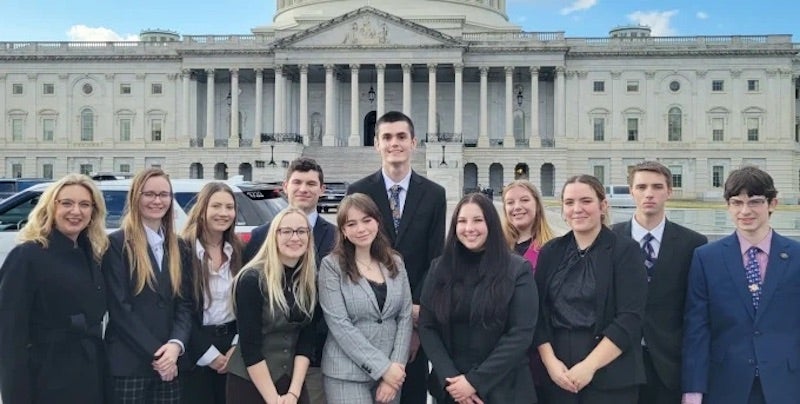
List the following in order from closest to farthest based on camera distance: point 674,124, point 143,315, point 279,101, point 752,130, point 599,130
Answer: point 143,315, point 752,130, point 279,101, point 674,124, point 599,130

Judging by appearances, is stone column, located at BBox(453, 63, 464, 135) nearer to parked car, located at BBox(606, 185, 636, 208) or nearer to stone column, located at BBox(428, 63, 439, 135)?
stone column, located at BBox(428, 63, 439, 135)

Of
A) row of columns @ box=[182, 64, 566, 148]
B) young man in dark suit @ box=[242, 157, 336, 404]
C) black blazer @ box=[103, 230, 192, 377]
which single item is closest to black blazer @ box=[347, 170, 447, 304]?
young man in dark suit @ box=[242, 157, 336, 404]

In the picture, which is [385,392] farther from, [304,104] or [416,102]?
[416,102]

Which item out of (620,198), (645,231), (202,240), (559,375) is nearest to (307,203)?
(202,240)

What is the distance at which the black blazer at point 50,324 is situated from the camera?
19.0ft

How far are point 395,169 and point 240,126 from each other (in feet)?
229

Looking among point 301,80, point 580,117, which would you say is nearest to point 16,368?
point 301,80

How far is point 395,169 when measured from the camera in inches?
301

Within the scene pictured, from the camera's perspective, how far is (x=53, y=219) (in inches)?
246

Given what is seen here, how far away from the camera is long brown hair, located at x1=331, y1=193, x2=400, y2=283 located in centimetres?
643

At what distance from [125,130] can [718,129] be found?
57900 mm

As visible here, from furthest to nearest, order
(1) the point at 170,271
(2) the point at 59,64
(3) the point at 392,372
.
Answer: (2) the point at 59,64, (1) the point at 170,271, (3) the point at 392,372

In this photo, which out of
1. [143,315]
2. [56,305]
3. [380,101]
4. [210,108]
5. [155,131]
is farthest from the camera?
[155,131]

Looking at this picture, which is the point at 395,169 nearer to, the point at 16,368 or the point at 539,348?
the point at 539,348
